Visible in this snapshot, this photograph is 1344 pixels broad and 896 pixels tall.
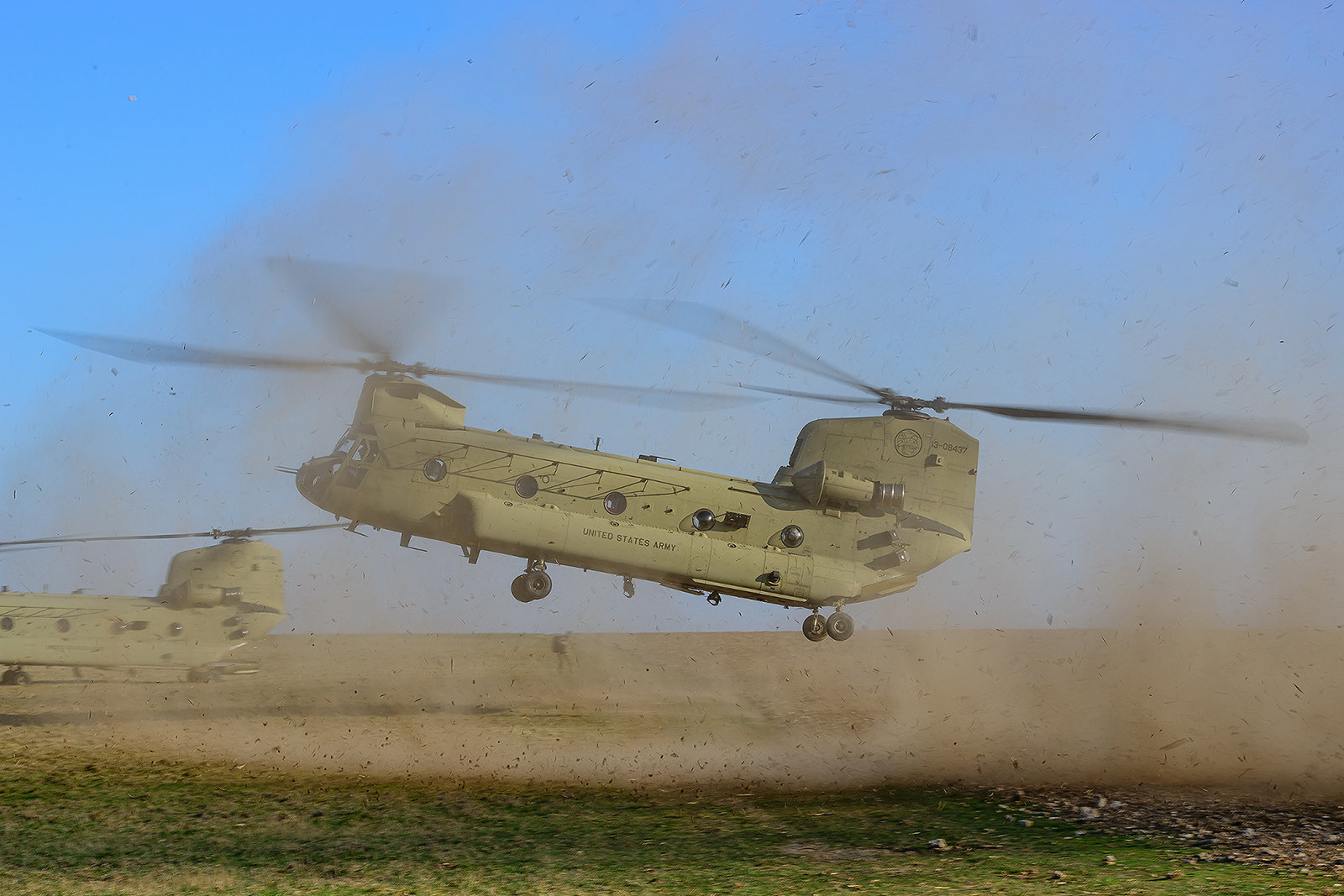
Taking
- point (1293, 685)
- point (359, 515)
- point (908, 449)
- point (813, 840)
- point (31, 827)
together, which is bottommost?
point (31, 827)

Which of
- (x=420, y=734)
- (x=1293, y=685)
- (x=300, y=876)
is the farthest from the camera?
(x=1293, y=685)

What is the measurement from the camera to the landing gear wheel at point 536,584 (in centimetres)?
1781

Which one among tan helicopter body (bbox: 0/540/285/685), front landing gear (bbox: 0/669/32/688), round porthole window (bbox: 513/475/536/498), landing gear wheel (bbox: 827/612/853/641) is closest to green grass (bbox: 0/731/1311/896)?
landing gear wheel (bbox: 827/612/853/641)

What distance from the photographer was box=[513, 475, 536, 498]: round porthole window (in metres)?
18.0

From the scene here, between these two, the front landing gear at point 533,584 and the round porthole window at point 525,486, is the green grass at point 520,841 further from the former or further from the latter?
the round porthole window at point 525,486

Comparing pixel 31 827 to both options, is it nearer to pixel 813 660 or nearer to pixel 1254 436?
pixel 1254 436

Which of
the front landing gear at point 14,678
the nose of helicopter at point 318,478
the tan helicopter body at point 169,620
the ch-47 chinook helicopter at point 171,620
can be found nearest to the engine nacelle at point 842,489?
the nose of helicopter at point 318,478

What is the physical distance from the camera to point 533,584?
17.9m

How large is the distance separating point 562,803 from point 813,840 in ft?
16.0

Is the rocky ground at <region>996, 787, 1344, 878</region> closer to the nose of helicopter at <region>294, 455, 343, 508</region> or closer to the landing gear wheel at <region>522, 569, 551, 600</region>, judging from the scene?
the landing gear wheel at <region>522, 569, 551, 600</region>

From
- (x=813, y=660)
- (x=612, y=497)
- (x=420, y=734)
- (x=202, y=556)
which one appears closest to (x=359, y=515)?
(x=612, y=497)

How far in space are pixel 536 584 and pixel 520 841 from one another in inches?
192

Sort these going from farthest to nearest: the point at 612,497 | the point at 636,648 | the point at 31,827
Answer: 1. the point at 636,648
2. the point at 612,497
3. the point at 31,827

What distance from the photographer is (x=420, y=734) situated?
939 inches
